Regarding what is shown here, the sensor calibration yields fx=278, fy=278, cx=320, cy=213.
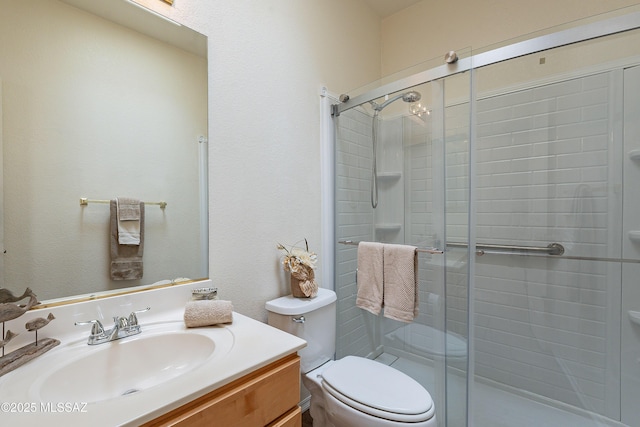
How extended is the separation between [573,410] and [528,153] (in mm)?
1363

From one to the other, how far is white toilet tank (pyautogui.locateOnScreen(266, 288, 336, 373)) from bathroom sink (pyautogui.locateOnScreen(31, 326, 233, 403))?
1.30 ft

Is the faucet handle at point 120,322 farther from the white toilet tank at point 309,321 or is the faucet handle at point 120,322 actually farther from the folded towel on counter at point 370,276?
the folded towel on counter at point 370,276

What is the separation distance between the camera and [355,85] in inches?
82.7

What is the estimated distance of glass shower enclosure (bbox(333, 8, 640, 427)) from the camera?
1.31 meters

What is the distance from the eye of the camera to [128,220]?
39.9 inches

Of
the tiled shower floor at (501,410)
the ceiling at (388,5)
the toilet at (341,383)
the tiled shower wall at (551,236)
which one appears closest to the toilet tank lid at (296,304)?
the toilet at (341,383)

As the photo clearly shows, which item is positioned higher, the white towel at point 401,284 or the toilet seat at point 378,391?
the white towel at point 401,284

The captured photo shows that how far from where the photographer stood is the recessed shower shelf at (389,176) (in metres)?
1.61

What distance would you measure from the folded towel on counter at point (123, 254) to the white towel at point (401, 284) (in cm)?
114

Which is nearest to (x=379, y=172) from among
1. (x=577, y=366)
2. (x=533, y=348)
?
(x=533, y=348)

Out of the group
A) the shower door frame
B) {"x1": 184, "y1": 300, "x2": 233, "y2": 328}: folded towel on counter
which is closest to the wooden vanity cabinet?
{"x1": 184, "y1": 300, "x2": 233, "y2": 328}: folded towel on counter

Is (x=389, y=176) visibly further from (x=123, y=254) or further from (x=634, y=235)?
(x=123, y=254)

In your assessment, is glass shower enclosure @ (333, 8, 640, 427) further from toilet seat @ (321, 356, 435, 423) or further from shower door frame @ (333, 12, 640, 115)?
toilet seat @ (321, 356, 435, 423)

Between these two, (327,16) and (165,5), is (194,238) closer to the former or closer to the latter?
(165,5)
